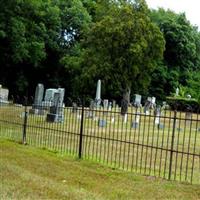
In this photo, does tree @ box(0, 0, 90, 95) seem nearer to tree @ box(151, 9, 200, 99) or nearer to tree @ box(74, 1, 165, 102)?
tree @ box(74, 1, 165, 102)

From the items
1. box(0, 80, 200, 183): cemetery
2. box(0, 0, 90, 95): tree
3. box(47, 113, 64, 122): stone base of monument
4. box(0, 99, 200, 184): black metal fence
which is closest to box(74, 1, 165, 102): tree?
box(0, 0, 90, 95): tree

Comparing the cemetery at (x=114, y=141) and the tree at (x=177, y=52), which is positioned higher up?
the tree at (x=177, y=52)

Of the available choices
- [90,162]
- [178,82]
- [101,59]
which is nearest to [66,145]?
[90,162]

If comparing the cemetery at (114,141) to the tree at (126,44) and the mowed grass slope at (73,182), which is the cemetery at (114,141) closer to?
the mowed grass slope at (73,182)

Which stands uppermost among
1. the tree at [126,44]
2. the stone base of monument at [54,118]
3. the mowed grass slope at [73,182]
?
the tree at [126,44]

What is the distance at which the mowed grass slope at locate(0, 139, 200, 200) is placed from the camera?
8.47 metres

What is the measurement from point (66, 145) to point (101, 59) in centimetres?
2467

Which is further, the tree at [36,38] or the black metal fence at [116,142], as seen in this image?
the tree at [36,38]

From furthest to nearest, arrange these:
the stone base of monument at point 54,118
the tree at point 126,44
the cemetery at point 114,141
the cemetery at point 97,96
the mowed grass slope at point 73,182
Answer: the tree at point 126,44 → the stone base of monument at point 54,118 → the cemetery at point 114,141 → the cemetery at point 97,96 → the mowed grass slope at point 73,182

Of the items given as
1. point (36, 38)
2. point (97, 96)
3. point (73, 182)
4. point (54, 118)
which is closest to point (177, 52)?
point (36, 38)

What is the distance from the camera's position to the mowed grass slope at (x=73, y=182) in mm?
8469

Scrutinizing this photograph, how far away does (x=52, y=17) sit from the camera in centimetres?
5425

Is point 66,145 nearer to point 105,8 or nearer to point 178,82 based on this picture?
point 105,8

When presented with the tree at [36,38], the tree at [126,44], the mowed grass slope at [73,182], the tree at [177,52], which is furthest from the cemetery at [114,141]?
the tree at [177,52]
